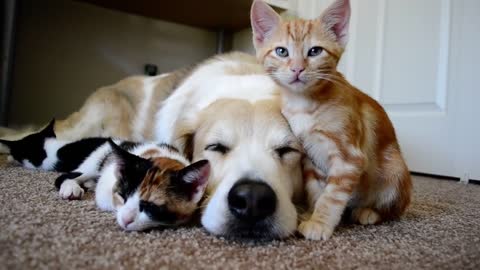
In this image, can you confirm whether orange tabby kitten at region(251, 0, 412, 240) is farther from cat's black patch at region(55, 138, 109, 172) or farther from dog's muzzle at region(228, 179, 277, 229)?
cat's black patch at region(55, 138, 109, 172)

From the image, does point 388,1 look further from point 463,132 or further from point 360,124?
point 360,124

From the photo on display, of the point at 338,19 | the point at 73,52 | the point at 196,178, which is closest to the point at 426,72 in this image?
the point at 338,19

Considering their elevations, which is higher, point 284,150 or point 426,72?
point 426,72

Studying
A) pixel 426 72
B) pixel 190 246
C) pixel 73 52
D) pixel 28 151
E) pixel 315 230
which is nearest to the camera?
pixel 190 246

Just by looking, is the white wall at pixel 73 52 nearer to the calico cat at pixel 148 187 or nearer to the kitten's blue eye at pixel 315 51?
the calico cat at pixel 148 187

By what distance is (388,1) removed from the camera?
2309 millimetres

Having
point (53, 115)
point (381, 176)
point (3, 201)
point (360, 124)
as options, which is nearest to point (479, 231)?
point (381, 176)

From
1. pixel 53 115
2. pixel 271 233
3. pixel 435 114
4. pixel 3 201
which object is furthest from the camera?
pixel 53 115

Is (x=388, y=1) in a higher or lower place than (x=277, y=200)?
higher

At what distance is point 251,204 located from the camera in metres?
0.79

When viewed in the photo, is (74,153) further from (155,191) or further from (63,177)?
(155,191)

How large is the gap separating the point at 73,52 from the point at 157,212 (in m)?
2.31

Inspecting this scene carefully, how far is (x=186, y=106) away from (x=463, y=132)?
155 cm

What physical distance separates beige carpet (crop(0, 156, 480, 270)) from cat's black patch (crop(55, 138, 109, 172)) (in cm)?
42
